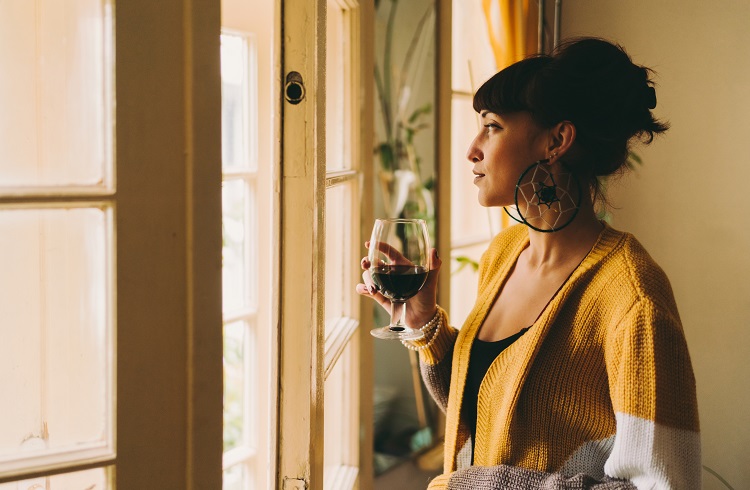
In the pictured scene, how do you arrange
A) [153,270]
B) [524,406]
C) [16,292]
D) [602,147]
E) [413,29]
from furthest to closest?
[413,29], [602,147], [524,406], [153,270], [16,292]

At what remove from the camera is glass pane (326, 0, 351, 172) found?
158cm

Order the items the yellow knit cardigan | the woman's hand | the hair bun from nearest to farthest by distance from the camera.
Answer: the yellow knit cardigan < the hair bun < the woman's hand

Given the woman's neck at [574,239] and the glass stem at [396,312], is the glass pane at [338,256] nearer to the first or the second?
the glass stem at [396,312]

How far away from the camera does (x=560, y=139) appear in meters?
1.38

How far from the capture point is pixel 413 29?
2.36 m

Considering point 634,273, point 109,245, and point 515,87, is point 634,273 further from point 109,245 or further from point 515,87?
point 109,245

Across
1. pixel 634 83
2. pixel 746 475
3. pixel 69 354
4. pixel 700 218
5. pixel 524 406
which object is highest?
pixel 634 83

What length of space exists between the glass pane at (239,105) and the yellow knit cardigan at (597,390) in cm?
121

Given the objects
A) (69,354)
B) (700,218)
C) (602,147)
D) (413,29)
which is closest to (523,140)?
(602,147)

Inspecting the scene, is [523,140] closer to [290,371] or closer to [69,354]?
[290,371]

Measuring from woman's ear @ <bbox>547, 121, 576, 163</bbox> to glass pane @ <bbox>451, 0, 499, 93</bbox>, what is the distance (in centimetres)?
142

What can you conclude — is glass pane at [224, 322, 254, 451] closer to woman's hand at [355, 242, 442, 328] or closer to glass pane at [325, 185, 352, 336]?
glass pane at [325, 185, 352, 336]

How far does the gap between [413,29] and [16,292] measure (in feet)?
5.98

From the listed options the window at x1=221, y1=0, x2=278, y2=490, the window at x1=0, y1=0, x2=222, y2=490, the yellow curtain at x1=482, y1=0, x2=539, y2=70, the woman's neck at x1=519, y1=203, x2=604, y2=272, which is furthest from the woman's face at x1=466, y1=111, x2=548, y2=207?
the yellow curtain at x1=482, y1=0, x2=539, y2=70
